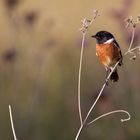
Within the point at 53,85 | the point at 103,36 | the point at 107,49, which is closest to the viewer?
the point at 103,36

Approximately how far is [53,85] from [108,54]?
2753 millimetres

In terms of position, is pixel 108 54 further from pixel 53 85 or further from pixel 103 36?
pixel 53 85

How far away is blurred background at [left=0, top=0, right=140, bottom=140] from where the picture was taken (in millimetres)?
6350

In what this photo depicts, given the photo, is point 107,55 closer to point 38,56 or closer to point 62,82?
point 38,56

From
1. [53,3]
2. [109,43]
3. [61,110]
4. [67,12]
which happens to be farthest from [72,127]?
[53,3]

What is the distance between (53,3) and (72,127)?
17.3 ft

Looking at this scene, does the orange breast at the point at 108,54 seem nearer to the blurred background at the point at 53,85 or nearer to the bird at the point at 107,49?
the bird at the point at 107,49

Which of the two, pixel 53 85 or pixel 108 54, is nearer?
pixel 108 54

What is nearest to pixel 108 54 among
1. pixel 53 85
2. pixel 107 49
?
pixel 107 49

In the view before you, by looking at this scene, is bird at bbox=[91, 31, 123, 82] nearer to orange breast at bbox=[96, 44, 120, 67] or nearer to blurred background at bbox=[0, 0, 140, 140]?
orange breast at bbox=[96, 44, 120, 67]

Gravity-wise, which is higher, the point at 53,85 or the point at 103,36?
the point at 103,36

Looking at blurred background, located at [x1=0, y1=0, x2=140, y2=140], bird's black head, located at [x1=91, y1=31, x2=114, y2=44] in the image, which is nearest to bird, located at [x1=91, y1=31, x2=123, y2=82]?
bird's black head, located at [x1=91, y1=31, x2=114, y2=44]

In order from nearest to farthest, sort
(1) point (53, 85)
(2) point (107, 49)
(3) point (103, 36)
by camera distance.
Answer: (3) point (103, 36), (2) point (107, 49), (1) point (53, 85)

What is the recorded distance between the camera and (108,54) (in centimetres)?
506
